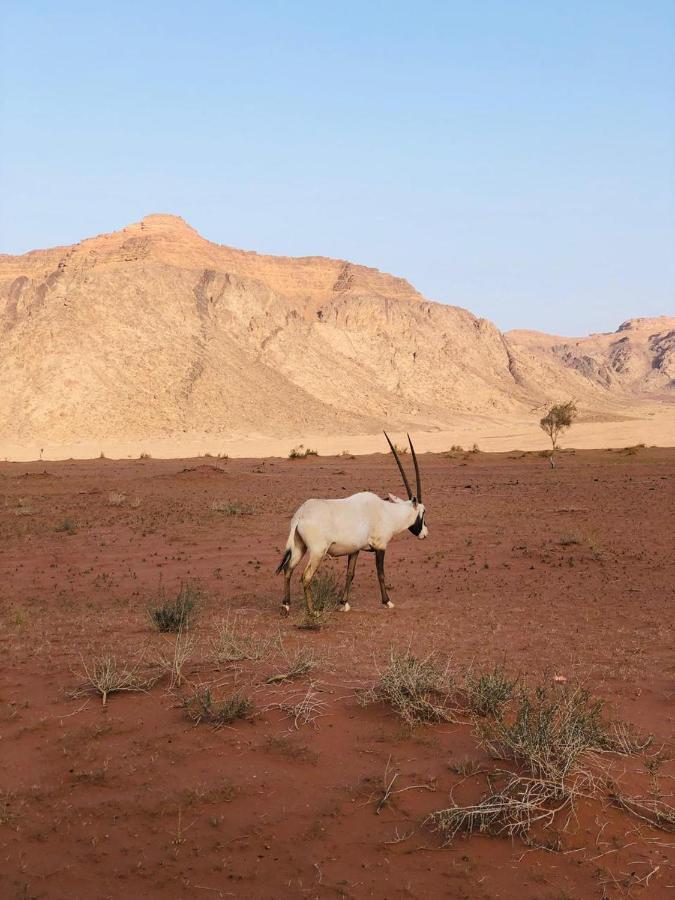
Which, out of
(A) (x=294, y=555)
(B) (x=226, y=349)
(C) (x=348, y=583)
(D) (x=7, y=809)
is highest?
(B) (x=226, y=349)

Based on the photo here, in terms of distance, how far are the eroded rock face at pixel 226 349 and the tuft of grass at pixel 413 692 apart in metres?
66.9

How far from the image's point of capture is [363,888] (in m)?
3.93

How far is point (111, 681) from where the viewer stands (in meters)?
6.33

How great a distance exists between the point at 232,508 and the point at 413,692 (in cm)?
1555

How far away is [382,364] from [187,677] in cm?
10104

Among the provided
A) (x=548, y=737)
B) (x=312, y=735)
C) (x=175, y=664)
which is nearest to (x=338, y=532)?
A: (x=175, y=664)

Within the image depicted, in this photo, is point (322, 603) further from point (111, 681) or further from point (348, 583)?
point (111, 681)

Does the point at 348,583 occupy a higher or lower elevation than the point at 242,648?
higher

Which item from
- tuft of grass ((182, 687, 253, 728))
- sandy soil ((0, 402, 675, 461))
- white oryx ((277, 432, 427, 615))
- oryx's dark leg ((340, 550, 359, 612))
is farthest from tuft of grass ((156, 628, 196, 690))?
sandy soil ((0, 402, 675, 461))

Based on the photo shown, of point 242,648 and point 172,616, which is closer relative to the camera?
point 242,648

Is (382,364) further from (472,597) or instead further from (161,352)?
(472,597)

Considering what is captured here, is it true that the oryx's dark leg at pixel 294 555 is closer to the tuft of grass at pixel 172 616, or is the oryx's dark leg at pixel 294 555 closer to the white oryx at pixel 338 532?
the white oryx at pixel 338 532

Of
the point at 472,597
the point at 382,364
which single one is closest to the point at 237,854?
the point at 472,597

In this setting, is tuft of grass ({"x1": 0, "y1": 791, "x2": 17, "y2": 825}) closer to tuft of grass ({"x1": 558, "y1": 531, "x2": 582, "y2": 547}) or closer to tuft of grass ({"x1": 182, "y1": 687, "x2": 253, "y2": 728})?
tuft of grass ({"x1": 182, "y1": 687, "x2": 253, "y2": 728})
